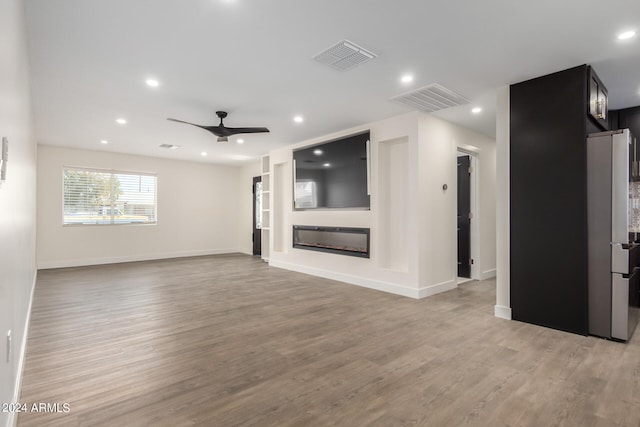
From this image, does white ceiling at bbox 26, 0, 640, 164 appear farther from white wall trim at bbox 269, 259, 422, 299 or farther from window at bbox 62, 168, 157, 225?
window at bbox 62, 168, 157, 225

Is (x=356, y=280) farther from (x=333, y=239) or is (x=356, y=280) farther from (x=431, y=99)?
(x=431, y=99)

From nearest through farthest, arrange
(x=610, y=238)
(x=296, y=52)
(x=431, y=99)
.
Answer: (x=296, y=52)
(x=610, y=238)
(x=431, y=99)

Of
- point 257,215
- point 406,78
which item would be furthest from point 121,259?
point 406,78

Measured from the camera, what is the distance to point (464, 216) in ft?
19.0

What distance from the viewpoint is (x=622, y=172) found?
294cm

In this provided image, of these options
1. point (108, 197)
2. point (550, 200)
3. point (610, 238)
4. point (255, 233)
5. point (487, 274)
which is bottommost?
point (487, 274)

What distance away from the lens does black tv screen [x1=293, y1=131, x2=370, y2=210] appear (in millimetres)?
5199

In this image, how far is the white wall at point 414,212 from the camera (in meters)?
4.54

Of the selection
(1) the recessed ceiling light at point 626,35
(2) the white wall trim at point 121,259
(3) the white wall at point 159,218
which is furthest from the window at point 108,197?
(1) the recessed ceiling light at point 626,35

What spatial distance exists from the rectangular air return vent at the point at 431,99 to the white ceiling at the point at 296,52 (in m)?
0.09

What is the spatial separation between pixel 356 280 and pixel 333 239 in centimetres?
89

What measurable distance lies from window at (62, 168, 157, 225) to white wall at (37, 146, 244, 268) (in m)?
0.14

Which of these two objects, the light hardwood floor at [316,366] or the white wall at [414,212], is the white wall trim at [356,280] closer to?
the white wall at [414,212]

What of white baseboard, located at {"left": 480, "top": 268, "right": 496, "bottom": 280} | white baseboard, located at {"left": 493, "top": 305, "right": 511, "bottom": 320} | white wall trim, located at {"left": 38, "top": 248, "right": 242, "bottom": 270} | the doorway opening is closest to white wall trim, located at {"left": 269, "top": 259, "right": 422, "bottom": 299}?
white baseboard, located at {"left": 493, "top": 305, "right": 511, "bottom": 320}
